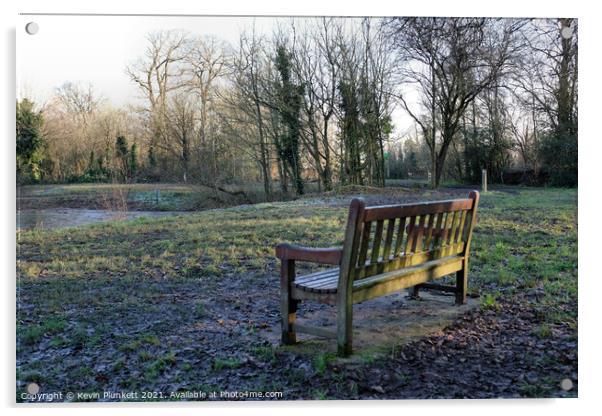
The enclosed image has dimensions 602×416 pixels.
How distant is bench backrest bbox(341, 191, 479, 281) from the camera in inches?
A: 121

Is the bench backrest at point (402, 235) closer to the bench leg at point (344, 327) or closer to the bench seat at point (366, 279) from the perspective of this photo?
the bench seat at point (366, 279)

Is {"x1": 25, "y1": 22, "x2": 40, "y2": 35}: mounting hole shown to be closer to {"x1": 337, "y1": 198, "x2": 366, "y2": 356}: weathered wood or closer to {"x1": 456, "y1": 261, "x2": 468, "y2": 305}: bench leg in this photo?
{"x1": 337, "y1": 198, "x2": 366, "y2": 356}: weathered wood

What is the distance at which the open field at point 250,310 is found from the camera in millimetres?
3277

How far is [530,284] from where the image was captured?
457cm

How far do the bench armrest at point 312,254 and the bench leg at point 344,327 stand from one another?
0.24m

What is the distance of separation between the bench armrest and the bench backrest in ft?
0.24

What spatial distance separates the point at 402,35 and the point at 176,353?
9.93 ft

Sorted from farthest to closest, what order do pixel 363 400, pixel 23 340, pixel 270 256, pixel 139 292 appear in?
pixel 270 256, pixel 139 292, pixel 23 340, pixel 363 400

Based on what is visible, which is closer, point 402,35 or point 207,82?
point 402,35

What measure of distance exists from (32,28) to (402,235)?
296cm

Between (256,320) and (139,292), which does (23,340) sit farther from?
(256,320)

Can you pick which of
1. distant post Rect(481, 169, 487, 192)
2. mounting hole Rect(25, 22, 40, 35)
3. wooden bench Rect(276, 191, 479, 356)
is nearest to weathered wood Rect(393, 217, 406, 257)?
wooden bench Rect(276, 191, 479, 356)

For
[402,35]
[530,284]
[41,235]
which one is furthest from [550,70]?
[41,235]
